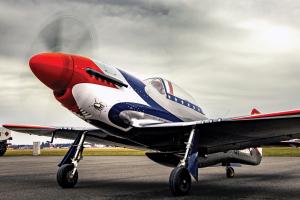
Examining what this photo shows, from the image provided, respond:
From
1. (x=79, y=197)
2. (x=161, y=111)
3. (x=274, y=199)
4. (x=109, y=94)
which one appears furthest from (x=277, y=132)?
(x=79, y=197)

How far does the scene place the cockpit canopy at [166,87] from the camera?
927 cm

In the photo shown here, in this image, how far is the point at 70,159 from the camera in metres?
9.34

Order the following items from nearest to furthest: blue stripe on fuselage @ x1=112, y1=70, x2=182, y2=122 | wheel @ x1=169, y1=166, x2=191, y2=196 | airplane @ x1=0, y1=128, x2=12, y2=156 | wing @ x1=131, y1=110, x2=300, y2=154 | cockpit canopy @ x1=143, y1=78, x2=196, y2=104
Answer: wheel @ x1=169, y1=166, x2=191, y2=196
wing @ x1=131, y1=110, x2=300, y2=154
blue stripe on fuselage @ x1=112, y1=70, x2=182, y2=122
cockpit canopy @ x1=143, y1=78, x2=196, y2=104
airplane @ x1=0, y1=128, x2=12, y2=156

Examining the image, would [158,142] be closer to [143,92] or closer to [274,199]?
[143,92]

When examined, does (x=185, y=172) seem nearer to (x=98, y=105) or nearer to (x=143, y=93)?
(x=143, y=93)

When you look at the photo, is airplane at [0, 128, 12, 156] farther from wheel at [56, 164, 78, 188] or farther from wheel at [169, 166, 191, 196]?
wheel at [169, 166, 191, 196]

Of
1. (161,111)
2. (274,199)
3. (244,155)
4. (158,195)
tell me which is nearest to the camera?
(274,199)

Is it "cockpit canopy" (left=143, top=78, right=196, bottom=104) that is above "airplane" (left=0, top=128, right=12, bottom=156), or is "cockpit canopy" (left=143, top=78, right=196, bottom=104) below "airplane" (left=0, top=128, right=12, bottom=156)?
above

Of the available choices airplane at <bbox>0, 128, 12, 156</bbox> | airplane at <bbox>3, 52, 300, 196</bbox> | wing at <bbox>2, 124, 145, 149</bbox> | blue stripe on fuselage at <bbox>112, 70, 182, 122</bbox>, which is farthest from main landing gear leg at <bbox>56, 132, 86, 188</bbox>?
airplane at <bbox>0, 128, 12, 156</bbox>

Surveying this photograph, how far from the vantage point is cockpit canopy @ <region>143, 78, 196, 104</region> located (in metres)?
9.27

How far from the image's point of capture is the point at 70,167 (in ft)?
29.9

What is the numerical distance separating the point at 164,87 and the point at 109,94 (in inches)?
75.1

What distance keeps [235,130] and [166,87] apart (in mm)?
2099

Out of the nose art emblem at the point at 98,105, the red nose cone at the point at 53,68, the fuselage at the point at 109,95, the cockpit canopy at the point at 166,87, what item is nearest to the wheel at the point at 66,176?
the fuselage at the point at 109,95
